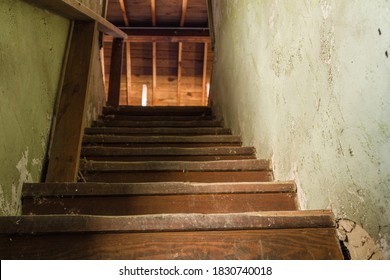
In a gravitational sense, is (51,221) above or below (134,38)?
below

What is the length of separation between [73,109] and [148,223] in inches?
48.7

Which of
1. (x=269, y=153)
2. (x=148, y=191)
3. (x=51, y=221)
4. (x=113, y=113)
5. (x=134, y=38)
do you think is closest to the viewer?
(x=51, y=221)

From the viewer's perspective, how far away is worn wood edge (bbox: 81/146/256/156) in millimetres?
2393

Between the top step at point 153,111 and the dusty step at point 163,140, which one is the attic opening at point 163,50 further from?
the dusty step at point 163,140

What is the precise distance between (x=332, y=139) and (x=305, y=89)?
32 cm

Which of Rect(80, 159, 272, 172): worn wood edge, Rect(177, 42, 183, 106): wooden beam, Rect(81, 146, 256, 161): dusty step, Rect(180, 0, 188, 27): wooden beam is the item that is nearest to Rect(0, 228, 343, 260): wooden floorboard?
Rect(80, 159, 272, 172): worn wood edge

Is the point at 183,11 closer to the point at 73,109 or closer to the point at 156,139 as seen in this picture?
the point at 156,139

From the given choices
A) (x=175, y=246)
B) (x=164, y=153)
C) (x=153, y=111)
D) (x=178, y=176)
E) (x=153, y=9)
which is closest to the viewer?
(x=175, y=246)

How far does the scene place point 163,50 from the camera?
7.62 metres

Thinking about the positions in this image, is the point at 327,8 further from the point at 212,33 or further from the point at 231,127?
the point at 212,33

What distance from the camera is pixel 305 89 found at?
1.54 m

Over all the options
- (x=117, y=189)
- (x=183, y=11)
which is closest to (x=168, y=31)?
(x=183, y=11)

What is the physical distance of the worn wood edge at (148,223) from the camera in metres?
1.16

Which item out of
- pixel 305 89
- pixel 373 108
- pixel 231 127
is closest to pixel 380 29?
pixel 373 108
